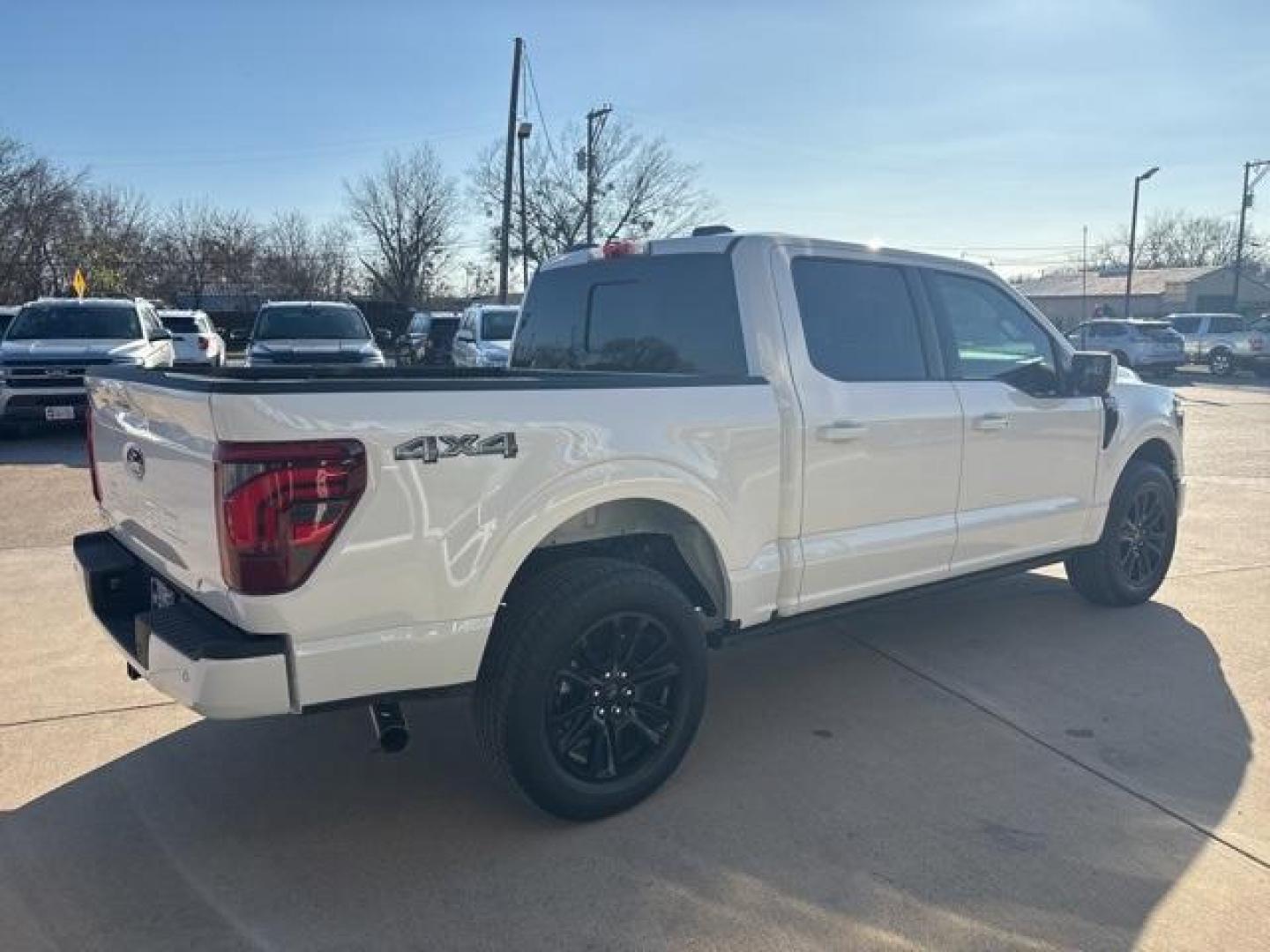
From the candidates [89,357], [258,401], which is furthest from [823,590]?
[89,357]

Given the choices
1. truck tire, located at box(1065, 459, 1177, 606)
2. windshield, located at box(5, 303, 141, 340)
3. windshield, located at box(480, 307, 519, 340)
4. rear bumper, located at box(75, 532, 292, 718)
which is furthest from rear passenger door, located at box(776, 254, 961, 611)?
windshield, located at box(5, 303, 141, 340)

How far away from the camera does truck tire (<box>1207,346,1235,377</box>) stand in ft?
96.5

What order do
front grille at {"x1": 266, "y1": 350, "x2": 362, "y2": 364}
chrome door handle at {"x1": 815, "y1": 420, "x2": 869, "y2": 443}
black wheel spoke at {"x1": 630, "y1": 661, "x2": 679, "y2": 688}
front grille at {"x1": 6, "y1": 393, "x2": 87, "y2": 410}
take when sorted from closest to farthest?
black wheel spoke at {"x1": 630, "y1": 661, "x2": 679, "y2": 688} → chrome door handle at {"x1": 815, "y1": 420, "x2": 869, "y2": 443} → front grille at {"x1": 6, "y1": 393, "x2": 87, "y2": 410} → front grille at {"x1": 266, "y1": 350, "x2": 362, "y2": 364}

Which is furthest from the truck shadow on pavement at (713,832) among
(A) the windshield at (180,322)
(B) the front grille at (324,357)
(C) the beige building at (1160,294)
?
(C) the beige building at (1160,294)

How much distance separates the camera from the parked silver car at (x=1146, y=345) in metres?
27.9

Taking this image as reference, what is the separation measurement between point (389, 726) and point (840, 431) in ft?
6.59

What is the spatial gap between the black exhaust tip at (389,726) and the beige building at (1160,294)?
60636 mm

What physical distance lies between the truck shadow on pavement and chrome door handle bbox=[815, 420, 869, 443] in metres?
1.21

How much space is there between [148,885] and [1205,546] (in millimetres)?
7195

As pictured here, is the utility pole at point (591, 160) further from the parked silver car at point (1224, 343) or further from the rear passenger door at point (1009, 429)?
the rear passenger door at point (1009, 429)

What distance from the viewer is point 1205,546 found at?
729 centimetres

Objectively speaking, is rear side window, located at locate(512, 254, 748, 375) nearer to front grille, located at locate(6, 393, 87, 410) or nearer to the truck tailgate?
the truck tailgate

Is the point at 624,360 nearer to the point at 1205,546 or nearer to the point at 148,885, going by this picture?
the point at 148,885

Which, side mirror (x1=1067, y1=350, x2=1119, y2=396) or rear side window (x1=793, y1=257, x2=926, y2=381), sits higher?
rear side window (x1=793, y1=257, x2=926, y2=381)
